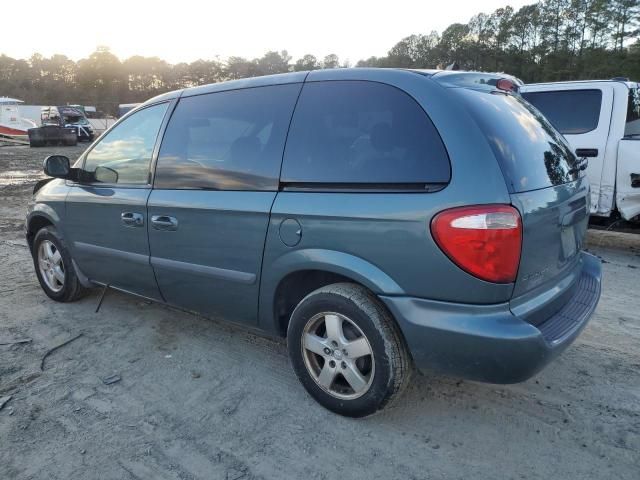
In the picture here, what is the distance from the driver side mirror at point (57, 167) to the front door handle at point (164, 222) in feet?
3.62

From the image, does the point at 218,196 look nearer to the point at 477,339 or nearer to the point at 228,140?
the point at 228,140

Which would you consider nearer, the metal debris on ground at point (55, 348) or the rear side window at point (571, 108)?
the metal debris on ground at point (55, 348)

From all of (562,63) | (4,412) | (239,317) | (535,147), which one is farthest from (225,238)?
(562,63)

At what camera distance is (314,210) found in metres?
2.54

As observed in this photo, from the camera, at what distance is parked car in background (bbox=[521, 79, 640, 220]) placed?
580cm

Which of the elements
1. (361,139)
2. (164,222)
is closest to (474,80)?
(361,139)

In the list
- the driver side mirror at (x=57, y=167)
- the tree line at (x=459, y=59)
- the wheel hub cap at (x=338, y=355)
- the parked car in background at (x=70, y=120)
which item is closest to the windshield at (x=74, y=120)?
the parked car in background at (x=70, y=120)

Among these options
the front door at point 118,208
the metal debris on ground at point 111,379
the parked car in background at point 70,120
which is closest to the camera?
the metal debris on ground at point 111,379

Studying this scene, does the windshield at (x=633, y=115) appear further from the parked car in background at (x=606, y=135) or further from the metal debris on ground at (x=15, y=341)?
the metal debris on ground at (x=15, y=341)

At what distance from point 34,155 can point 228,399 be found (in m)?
22.4

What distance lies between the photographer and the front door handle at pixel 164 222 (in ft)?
10.5

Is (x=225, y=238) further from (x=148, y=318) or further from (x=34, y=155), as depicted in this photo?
(x=34, y=155)

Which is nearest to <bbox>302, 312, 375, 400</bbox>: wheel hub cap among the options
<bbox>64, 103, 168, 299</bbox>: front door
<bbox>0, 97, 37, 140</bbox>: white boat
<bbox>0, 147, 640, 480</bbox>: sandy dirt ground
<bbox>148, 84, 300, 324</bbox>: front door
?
<bbox>0, 147, 640, 480</bbox>: sandy dirt ground

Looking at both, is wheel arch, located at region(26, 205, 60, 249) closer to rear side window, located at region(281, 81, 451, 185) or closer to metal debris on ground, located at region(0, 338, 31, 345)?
metal debris on ground, located at region(0, 338, 31, 345)
